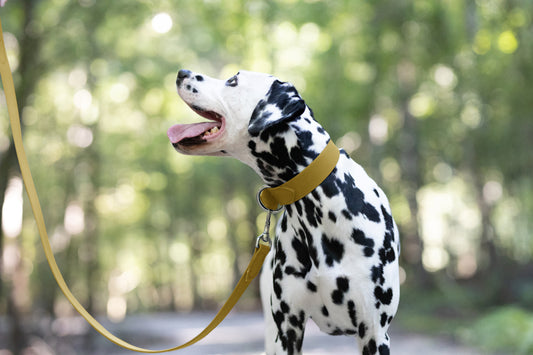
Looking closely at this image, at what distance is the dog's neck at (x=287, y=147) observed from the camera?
2568mm

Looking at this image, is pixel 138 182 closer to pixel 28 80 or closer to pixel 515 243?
pixel 28 80

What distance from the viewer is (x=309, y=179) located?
2605mm

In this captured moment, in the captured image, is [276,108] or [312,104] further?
[312,104]

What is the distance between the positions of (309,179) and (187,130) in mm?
684

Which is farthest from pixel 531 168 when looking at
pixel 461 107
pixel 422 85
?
pixel 422 85

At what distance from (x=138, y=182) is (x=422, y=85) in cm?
1289

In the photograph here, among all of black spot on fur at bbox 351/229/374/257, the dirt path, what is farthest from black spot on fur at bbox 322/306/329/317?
the dirt path

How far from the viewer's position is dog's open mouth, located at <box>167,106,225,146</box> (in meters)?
2.59

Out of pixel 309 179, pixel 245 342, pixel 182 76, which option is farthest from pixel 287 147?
pixel 245 342

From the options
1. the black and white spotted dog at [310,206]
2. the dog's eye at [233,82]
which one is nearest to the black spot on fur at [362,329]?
the black and white spotted dog at [310,206]

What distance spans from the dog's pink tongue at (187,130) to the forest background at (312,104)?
167 inches

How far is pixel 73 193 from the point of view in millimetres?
15469

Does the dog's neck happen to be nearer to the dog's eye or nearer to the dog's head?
the dog's head

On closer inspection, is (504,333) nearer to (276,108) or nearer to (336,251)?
(336,251)
